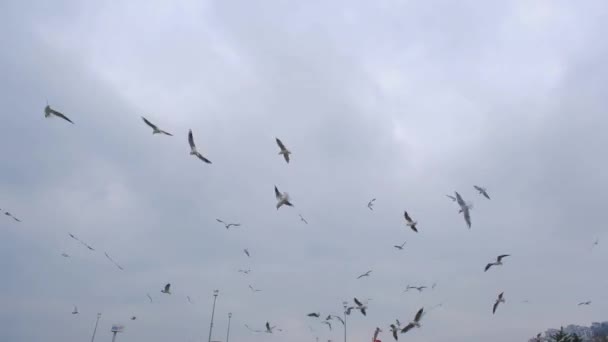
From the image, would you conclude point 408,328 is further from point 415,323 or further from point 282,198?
point 282,198

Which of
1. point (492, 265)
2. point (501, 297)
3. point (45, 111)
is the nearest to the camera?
point (45, 111)

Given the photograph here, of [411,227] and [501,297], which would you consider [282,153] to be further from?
[501,297]

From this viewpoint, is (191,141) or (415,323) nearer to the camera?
(191,141)

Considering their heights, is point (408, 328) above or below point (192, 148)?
below

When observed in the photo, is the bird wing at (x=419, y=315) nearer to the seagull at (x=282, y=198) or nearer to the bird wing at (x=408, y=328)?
the bird wing at (x=408, y=328)

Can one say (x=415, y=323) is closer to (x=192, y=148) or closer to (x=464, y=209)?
(x=464, y=209)

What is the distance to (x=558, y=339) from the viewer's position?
32094mm

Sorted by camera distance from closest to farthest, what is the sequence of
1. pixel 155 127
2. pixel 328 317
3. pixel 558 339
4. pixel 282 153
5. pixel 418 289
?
pixel 155 127 < pixel 282 153 < pixel 558 339 < pixel 418 289 < pixel 328 317

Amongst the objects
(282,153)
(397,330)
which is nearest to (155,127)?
(282,153)

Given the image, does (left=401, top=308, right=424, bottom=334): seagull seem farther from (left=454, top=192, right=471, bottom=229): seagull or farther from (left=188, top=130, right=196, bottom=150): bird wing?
(left=188, top=130, right=196, bottom=150): bird wing

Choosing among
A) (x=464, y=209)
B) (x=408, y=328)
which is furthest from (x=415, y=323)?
(x=464, y=209)

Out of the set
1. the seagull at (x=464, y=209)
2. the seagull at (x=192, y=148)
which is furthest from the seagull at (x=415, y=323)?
the seagull at (x=192, y=148)

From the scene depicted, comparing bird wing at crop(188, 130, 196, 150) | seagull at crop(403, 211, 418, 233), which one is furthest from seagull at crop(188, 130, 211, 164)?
seagull at crop(403, 211, 418, 233)

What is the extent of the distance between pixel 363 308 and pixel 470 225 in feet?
47.0
